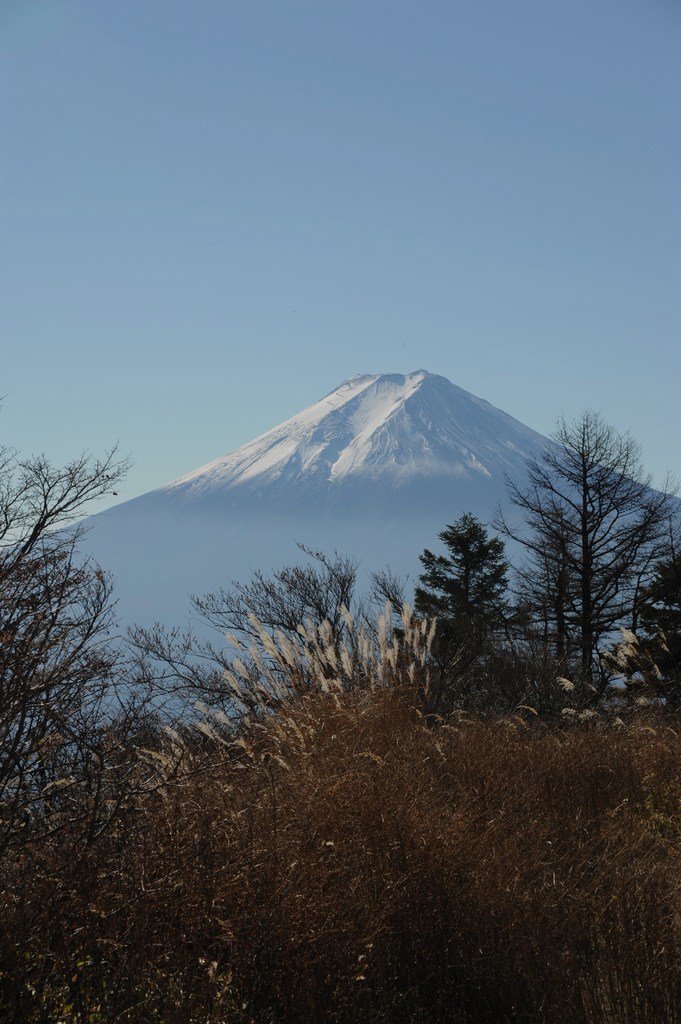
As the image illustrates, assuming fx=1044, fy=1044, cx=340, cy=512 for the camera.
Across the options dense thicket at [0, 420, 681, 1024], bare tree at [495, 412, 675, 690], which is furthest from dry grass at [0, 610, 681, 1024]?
bare tree at [495, 412, 675, 690]

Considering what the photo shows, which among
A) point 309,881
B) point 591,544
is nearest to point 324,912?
point 309,881

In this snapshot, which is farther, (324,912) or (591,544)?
(591,544)

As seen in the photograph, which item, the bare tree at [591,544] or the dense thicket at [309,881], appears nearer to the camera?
the dense thicket at [309,881]

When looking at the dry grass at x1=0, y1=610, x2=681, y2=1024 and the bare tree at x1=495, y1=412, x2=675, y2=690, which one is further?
the bare tree at x1=495, y1=412, x2=675, y2=690

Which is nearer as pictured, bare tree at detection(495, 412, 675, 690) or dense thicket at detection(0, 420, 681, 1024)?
dense thicket at detection(0, 420, 681, 1024)

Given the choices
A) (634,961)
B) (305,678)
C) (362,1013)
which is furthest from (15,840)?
(305,678)

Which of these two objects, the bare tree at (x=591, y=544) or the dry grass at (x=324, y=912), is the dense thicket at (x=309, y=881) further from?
the bare tree at (x=591, y=544)

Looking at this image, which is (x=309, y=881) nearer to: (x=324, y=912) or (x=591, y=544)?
(x=324, y=912)

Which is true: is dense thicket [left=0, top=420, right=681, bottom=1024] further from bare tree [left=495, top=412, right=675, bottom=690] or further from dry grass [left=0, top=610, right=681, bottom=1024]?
bare tree [left=495, top=412, right=675, bottom=690]

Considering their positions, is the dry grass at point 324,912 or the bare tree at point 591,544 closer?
the dry grass at point 324,912

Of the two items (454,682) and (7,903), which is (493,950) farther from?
(454,682)

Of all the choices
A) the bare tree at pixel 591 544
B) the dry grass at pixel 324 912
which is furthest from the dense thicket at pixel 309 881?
the bare tree at pixel 591 544

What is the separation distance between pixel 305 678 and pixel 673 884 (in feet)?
10.5

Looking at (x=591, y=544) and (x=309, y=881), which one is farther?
(x=591, y=544)
